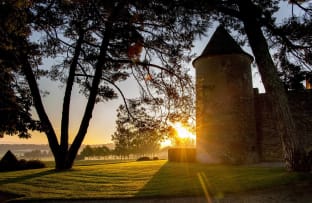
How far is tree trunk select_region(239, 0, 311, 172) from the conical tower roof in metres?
6.42

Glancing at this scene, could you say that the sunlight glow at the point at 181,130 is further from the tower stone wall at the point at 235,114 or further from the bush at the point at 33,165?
the bush at the point at 33,165

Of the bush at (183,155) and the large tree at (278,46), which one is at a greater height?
the large tree at (278,46)

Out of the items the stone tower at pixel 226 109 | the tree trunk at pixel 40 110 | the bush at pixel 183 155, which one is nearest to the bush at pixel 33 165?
the tree trunk at pixel 40 110

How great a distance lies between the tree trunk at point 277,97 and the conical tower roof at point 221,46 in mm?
6419

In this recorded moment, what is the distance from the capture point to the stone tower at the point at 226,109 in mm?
15906

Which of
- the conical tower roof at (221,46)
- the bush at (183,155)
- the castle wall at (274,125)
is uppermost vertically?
the conical tower roof at (221,46)

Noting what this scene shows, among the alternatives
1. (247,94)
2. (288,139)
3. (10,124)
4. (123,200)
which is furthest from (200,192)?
(247,94)

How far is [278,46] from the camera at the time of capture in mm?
11508

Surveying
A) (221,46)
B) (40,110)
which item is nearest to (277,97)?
(221,46)

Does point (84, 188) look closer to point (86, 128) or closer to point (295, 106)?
point (86, 128)

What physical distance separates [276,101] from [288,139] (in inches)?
55.1

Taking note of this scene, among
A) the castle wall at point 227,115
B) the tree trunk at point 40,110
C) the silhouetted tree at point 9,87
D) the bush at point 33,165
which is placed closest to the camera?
the silhouetted tree at point 9,87

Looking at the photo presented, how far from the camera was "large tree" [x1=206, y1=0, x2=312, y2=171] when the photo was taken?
29.9 ft

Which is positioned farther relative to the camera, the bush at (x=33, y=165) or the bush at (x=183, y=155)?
the bush at (x=183, y=155)
